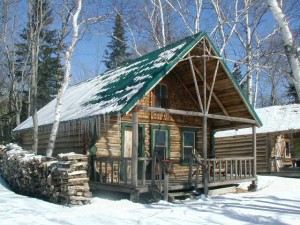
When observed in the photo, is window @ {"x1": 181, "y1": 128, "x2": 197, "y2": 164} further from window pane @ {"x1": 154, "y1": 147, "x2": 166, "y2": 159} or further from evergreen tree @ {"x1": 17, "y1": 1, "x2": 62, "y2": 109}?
evergreen tree @ {"x1": 17, "y1": 1, "x2": 62, "y2": 109}

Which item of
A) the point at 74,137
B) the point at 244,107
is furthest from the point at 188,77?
the point at 74,137

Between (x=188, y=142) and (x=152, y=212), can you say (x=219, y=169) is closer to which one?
(x=188, y=142)

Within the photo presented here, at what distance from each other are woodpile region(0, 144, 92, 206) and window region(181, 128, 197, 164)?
23.5 ft

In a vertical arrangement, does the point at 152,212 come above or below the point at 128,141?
below

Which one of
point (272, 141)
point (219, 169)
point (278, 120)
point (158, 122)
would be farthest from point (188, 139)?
point (278, 120)

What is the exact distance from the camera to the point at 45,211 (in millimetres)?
10750

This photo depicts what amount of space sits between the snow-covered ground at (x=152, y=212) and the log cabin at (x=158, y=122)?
1849 mm

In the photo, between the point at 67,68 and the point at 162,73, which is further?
the point at 67,68

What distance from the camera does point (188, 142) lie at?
62.3 ft

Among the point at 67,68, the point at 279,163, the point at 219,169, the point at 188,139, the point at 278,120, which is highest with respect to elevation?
the point at 67,68

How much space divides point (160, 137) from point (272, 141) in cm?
1242

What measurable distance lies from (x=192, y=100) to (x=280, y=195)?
256 inches

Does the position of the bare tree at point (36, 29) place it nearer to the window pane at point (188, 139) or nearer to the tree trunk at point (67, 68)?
the tree trunk at point (67, 68)

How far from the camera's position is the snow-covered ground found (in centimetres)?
933
